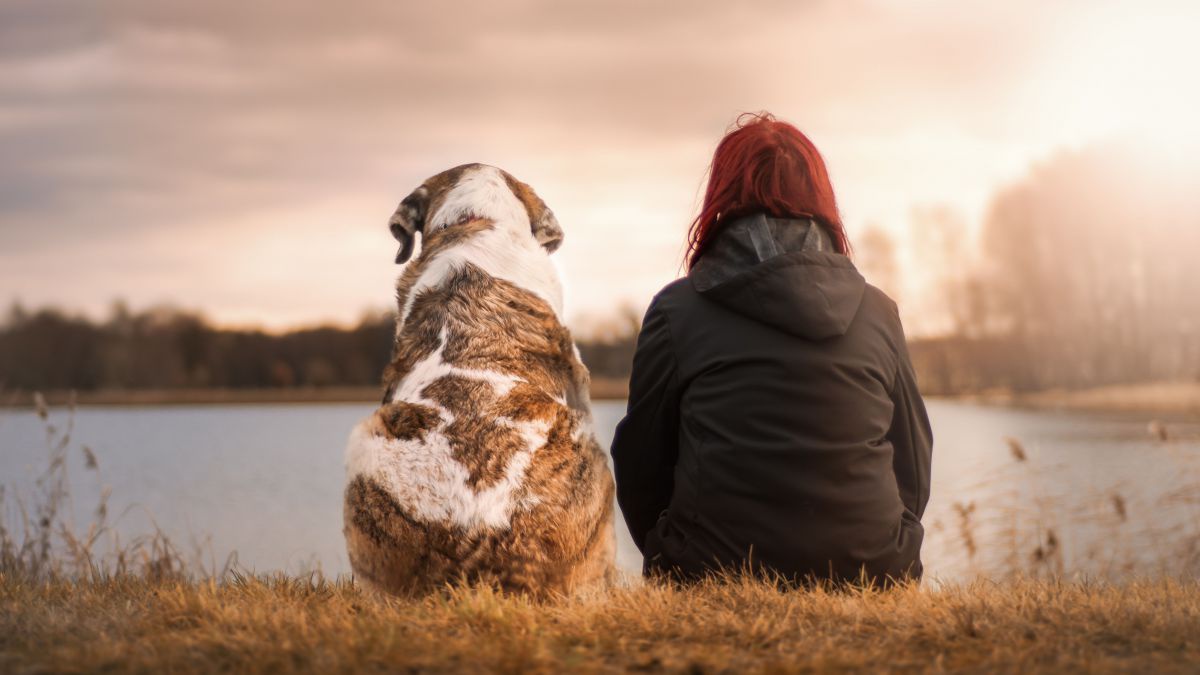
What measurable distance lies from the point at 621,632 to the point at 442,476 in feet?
2.90

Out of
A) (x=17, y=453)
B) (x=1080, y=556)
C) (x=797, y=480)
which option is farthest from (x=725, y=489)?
(x=17, y=453)

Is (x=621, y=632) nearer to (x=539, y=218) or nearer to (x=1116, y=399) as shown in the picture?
(x=539, y=218)

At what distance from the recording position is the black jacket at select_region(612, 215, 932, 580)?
379 centimetres

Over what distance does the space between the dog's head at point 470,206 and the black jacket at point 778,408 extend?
1.25 m

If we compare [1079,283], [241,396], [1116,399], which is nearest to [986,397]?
[1116,399]

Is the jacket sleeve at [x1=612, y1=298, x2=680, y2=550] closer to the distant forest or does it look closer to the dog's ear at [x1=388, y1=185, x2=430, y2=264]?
the dog's ear at [x1=388, y1=185, x2=430, y2=264]

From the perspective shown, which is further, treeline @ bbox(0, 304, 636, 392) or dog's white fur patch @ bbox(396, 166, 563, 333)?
treeline @ bbox(0, 304, 636, 392)

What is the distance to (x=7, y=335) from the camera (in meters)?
35.3

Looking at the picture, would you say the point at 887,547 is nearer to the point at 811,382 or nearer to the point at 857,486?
the point at 857,486

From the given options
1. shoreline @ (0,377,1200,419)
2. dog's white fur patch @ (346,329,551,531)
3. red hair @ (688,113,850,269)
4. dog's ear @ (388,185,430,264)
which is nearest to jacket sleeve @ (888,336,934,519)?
red hair @ (688,113,850,269)

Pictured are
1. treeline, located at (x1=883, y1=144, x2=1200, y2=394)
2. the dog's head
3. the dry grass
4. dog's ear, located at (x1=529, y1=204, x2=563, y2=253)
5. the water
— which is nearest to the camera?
the dog's head

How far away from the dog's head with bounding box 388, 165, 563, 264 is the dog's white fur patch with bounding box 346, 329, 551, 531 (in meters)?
1.29

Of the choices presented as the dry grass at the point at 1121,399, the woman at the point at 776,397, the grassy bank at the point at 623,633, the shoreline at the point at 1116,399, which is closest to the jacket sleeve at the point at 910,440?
the woman at the point at 776,397

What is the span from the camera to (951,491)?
12859 mm
